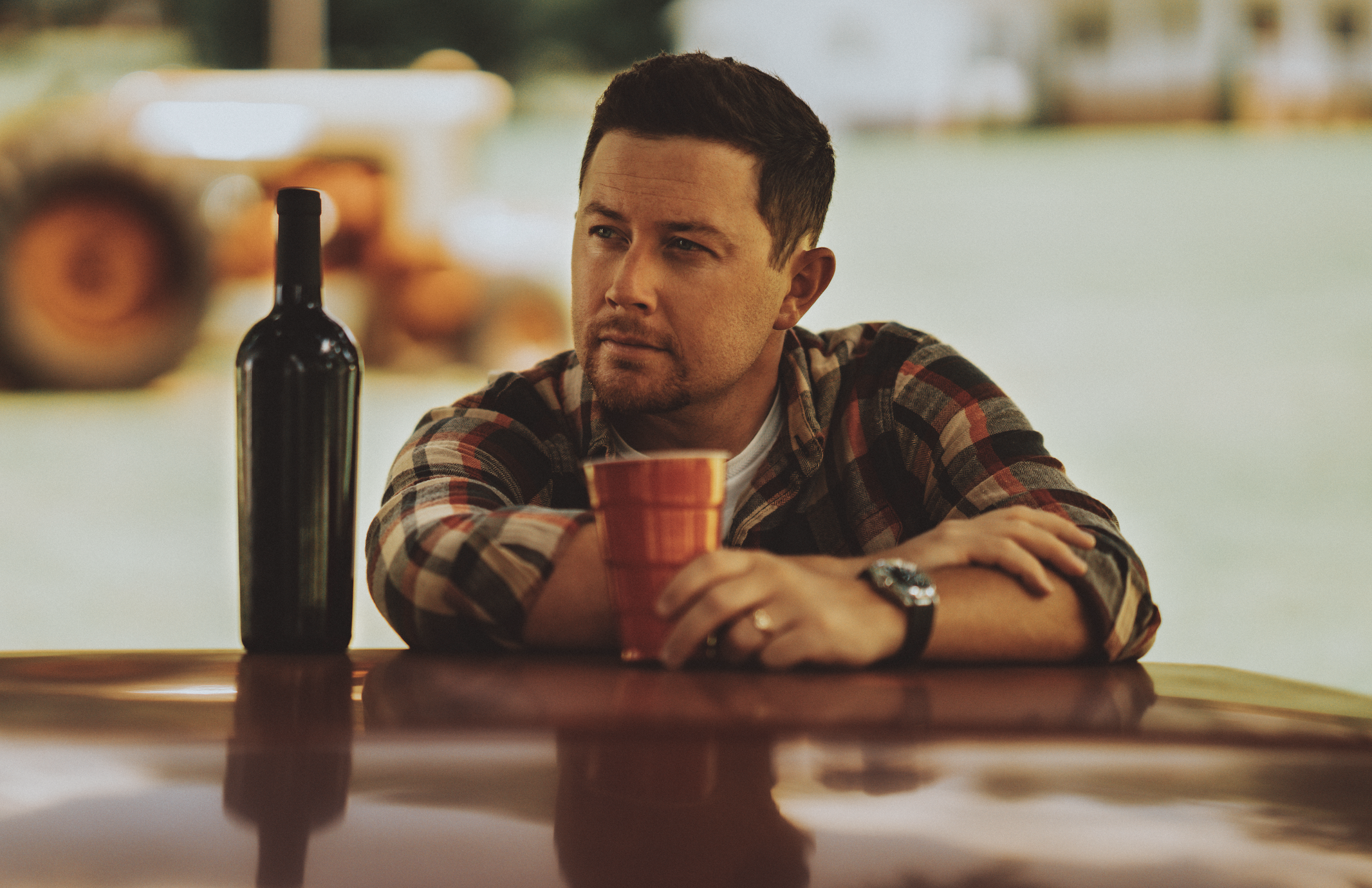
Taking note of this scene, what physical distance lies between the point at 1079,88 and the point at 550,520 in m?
14.3

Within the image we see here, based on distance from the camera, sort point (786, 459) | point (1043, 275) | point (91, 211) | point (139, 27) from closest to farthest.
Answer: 1. point (786, 459)
2. point (91, 211)
3. point (139, 27)
4. point (1043, 275)

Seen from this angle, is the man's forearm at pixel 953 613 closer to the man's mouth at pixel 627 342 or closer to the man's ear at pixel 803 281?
the man's mouth at pixel 627 342

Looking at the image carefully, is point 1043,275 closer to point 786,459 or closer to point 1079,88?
point 1079,88

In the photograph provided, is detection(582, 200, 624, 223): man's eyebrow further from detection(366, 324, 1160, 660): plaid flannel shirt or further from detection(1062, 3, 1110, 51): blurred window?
detection(1062, 3, 1110, 51): blurred window

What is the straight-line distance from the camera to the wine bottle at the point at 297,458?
880mm

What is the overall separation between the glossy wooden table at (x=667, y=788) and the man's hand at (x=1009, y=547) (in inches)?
7.7

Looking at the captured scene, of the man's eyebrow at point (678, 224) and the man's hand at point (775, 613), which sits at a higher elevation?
the man's eyebrow at point (678, 224)

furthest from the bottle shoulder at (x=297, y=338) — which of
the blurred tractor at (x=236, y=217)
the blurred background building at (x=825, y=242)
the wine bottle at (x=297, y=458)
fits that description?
the blurred tractor at (x=236, y=217)

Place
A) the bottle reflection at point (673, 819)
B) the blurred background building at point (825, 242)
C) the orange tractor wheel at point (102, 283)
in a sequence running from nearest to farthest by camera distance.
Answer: the bottle reflection at point (673, 819), the blurred background building at point (825, 242), the orange tractor wheel at point (102, 283)

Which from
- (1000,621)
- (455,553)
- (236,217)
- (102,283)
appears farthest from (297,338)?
(236,217)

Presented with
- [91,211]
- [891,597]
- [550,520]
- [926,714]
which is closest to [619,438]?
[550,520]

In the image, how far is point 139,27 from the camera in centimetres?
879

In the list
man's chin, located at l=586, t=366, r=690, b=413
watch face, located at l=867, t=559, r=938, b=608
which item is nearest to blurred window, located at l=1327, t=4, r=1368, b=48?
man's chin, located at l=586, t=366, r=690, b=413

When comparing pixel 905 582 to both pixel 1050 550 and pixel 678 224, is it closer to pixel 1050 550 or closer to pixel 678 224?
pixel 1050 550
